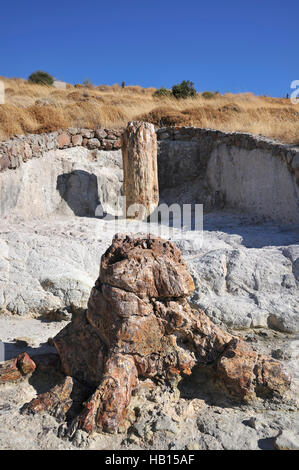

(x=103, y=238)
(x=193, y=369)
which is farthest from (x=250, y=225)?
(x=193, y=369)

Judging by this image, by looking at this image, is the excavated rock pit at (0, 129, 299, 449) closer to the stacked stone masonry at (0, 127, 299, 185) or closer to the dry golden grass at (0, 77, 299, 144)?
the stacked stone masonry at (0, 127, 299, 185)

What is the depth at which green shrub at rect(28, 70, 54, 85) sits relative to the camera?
2091 cm

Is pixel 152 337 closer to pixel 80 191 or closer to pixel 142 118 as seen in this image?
pixel 80 191

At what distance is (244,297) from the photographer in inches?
160

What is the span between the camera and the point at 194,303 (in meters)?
4.04

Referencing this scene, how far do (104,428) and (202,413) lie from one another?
60 centimetres

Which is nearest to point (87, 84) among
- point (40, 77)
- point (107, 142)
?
point (40, 77)

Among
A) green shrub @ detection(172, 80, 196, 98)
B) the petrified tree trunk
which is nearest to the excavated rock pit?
the petrified tree trunk

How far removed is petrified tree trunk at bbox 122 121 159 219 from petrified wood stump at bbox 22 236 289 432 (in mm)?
4339

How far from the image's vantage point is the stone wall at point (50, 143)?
6.23 m

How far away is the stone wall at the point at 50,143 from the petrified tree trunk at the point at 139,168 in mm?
1494
